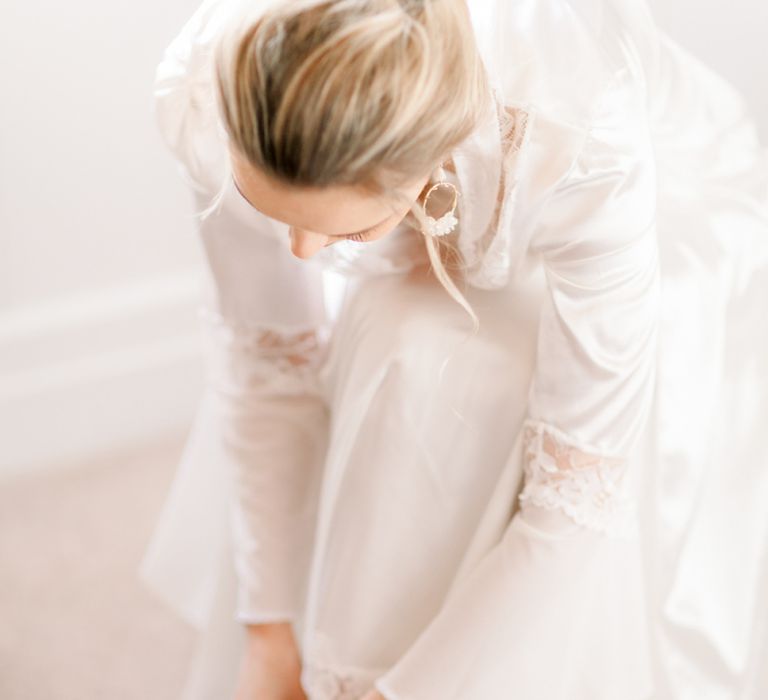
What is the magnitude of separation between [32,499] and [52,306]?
30 cm

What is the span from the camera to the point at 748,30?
105 cm

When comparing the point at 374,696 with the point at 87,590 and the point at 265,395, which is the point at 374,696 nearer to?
the point at 265,395

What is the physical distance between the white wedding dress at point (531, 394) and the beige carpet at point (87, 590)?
1.20 feet

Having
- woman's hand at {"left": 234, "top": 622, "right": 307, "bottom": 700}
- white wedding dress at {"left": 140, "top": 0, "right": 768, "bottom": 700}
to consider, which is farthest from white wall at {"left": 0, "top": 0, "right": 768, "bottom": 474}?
woman's hand at {"left": 234, "top": 622, "right": 307, "bottom": 700}

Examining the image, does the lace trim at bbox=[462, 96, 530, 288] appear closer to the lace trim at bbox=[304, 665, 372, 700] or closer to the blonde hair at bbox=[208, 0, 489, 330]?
the blonde hair at bbox=[208, 0, 489, 330]

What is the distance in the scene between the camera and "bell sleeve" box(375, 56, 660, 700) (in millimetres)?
748

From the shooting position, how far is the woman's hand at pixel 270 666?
988mm

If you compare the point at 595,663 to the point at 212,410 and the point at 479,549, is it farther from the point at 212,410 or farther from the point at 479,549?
the point at 212,410

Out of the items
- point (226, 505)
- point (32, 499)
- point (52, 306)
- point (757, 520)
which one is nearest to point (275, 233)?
point (226, 505)

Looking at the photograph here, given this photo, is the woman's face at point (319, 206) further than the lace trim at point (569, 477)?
No

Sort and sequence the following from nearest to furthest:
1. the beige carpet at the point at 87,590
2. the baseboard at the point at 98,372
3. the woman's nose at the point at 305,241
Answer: the woman's nose at the point at 305,241 → the beige carpet at the point at 87,590 → the baseboard at the point at 98,372

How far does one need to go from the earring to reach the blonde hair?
102 mm

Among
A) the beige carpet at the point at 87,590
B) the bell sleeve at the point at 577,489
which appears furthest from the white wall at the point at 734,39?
the beige carpet at the point at 87,590

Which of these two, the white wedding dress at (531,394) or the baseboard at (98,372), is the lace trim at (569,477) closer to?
the white wedding dress at (531,394)
